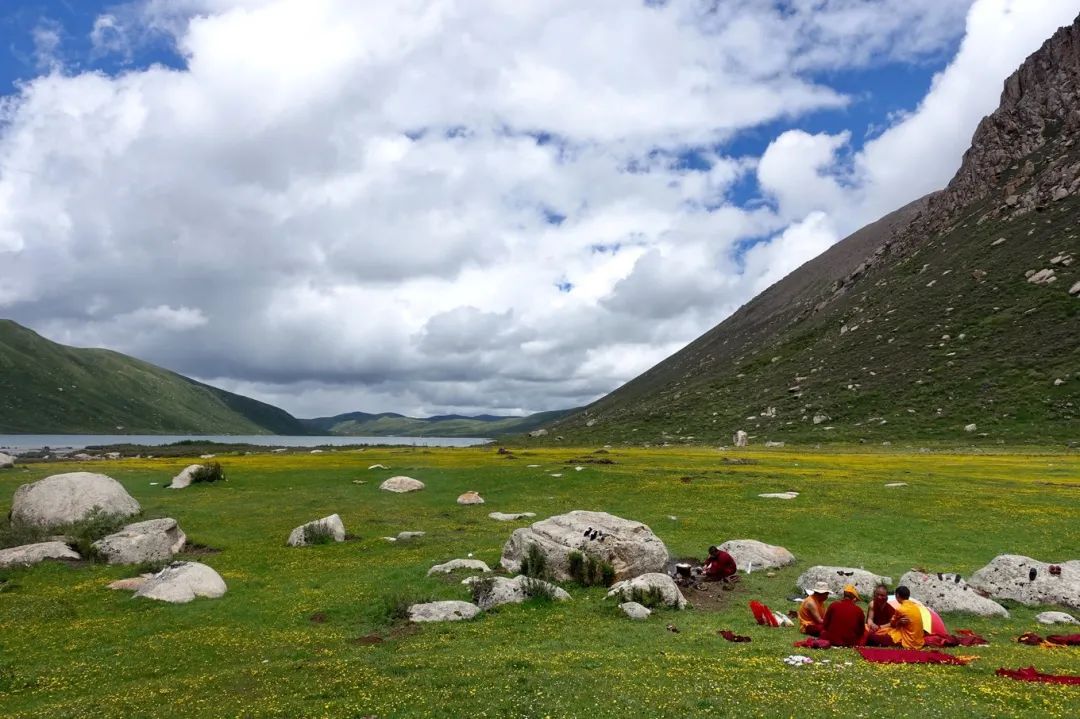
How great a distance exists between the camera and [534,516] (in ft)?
143

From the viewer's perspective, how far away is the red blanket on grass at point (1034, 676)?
1443 centimetres

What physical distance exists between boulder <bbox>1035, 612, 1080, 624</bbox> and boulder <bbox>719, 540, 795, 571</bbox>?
1013 cm

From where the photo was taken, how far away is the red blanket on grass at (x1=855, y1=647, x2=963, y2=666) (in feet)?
54.4

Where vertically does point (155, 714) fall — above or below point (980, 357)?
below

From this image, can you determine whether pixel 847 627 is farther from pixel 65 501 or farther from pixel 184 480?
pixel 184 480

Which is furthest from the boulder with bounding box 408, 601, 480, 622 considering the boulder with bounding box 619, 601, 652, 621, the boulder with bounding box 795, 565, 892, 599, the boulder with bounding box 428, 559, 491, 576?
the boulder with bounding box 795, 565, 892, 599

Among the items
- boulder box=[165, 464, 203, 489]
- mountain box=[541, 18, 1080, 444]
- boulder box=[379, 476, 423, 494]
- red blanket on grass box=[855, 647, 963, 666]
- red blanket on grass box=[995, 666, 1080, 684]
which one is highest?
mountain box=[541, 18, 1080, 444]

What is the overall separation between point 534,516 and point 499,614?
67.9 feet

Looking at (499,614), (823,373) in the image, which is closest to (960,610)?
(499,614)

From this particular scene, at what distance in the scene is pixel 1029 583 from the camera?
23203 mm

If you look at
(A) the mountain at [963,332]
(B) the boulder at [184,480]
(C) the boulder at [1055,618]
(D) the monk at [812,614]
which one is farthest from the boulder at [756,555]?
(A) the mountain at [963,332]

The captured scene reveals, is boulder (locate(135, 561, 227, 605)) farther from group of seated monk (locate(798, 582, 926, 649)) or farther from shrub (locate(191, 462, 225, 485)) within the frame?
shrub (locate(191, 462, 225, 485))

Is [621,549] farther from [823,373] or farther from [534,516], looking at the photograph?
[823,373]

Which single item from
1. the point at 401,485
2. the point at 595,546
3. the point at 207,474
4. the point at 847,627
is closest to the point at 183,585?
the point at 595,546
